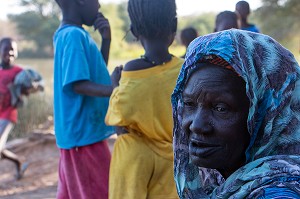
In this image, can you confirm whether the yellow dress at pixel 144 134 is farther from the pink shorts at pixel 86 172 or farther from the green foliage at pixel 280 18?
the green foliage at pixel 280 18

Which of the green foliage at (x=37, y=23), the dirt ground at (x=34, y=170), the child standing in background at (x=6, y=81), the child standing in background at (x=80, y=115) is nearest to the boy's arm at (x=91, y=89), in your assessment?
the child standing in background at (x=80, y=115)

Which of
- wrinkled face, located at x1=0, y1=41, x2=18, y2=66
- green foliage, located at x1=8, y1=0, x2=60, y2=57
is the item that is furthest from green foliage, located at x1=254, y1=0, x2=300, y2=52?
wrinkled face, located at x1=0, y1=41, x2=18, y2=66

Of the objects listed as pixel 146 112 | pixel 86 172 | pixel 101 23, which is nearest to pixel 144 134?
pixel 146 112

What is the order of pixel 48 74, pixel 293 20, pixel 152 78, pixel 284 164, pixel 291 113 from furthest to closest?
pixel 293 20 < pixel 48 74 < pixel 152 78 < pixel 291 113 < pixel 284 164

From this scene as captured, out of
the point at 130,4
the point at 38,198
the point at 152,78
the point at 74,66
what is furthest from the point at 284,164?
the point at 38,198

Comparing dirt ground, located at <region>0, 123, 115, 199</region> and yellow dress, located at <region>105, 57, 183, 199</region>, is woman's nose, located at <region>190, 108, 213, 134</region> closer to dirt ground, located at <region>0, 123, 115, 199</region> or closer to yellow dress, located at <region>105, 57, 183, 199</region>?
yellow dress, located at <region>105, 57, 183, 199</region>

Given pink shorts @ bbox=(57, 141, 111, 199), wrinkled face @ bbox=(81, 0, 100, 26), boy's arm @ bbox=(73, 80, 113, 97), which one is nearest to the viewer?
boy's arm @ bbox=(73, 80, 113, 97)

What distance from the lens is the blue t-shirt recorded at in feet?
10.3

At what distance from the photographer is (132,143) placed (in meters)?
2.75

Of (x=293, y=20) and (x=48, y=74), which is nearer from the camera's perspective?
(x=48, y=74)

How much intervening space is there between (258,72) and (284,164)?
0.84 feet

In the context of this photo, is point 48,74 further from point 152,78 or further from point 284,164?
point 284,164

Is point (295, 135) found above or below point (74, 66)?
above

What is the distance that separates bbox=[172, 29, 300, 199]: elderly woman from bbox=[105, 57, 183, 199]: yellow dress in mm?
1040
